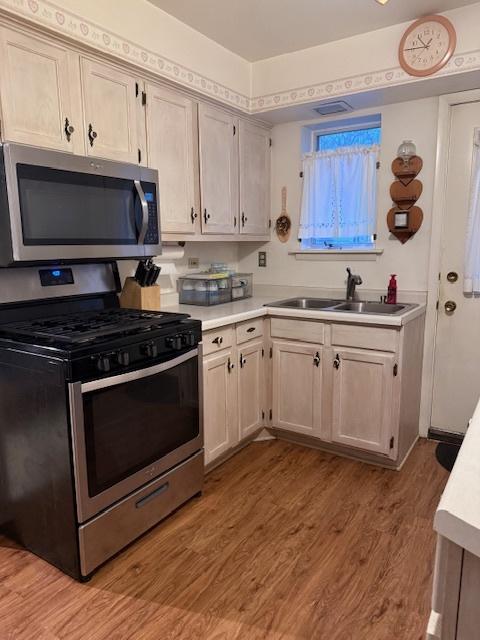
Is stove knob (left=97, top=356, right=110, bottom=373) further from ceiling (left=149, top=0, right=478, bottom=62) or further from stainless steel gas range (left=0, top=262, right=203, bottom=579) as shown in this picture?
ceiling (left=149, top=0, right=478, bottom=62)

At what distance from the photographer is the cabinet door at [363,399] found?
2539 millimetres

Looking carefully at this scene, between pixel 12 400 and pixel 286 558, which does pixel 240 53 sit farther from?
pixel 286 558

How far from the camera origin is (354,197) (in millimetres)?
3117

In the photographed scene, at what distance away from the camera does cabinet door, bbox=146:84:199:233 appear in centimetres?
240

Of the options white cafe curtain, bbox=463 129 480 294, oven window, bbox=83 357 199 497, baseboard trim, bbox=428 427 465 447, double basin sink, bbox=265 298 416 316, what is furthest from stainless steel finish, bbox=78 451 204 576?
white cafe curtain, bbox=463 129 480 294

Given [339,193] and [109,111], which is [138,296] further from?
[339,193]

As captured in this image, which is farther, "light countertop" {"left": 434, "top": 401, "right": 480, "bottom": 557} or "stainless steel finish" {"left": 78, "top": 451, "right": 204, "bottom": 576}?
"stainless steel finish" {"left": 78, "top": 451, "right": 204, "bottom": 576}

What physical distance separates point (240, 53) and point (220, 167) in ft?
2.49

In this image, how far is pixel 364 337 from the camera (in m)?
2.55

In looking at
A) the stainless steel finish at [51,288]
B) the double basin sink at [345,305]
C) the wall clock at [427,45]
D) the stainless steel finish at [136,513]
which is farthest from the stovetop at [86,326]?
the wall clock at [427,45]

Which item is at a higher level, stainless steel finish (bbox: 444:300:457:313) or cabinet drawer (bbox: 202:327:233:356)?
stainless steel finish (bbox: 444:300:457:313)

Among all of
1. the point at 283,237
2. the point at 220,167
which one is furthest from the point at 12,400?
the point at 283,237

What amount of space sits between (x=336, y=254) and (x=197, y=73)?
149 centimetres

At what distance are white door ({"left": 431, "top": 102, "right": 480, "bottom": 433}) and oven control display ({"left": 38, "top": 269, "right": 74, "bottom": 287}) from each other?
2.25m
